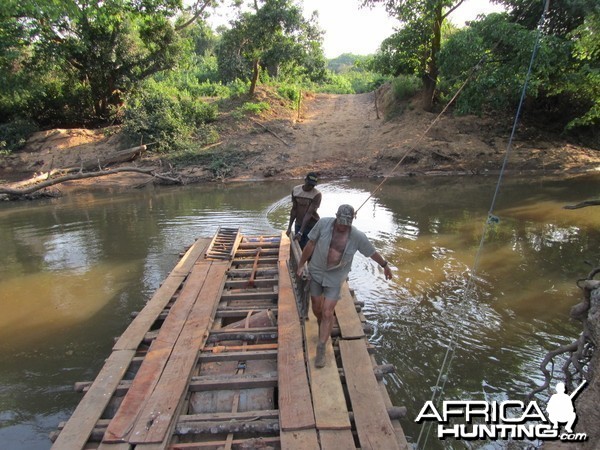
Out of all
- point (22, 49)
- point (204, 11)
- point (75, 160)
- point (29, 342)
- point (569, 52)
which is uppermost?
point (204, 11)

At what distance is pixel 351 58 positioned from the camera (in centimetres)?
6506

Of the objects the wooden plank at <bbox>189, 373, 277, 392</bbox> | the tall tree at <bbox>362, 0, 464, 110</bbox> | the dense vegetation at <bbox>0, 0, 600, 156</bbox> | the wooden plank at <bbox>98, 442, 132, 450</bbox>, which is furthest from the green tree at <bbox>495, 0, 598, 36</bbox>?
the wooden plank at <bbox>98, 442, 132, 450</bbox>

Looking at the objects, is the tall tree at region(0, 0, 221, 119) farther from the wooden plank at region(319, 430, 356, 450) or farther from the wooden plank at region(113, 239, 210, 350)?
the wooden plank at region(319, 430, 356, 450)

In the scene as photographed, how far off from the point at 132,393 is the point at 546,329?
493 cm

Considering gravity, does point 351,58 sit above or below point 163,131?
above

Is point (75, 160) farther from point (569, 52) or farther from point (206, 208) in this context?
point (569, 52)

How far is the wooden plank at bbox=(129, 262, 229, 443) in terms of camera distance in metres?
3.06

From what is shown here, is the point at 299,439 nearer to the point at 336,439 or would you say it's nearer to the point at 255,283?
the point at 336,439

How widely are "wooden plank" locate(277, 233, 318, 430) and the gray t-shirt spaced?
677mm

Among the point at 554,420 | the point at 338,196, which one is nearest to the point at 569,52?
the point at 338,196

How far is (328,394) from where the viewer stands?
3.41 m

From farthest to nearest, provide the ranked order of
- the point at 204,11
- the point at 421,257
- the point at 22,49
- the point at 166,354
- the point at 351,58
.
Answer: the point at 351,58 → the point at 204,11 → the point at 22,49 → the point at 421,257 → the point at 166,354

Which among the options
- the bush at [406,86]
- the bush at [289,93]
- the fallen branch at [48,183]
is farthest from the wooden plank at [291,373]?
the bush at [289,93]

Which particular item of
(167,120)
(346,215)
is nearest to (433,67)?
(167,120)
